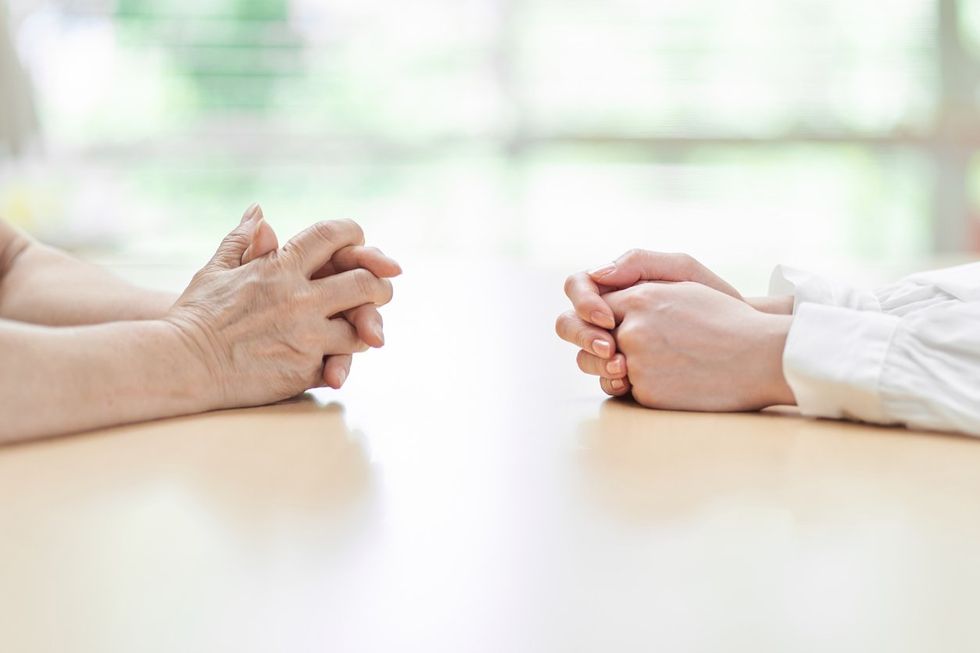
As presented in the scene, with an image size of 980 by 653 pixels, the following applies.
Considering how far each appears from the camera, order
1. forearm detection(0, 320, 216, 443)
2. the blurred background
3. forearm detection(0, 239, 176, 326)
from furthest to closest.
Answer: the blurred background < forearm detection(0, 239, 176, 326) < forearm detection(0, 320, 216, 443)

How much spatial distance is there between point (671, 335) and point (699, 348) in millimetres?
36

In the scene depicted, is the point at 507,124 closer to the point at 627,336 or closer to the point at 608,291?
the point at 608,291

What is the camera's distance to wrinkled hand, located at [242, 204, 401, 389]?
134 cm

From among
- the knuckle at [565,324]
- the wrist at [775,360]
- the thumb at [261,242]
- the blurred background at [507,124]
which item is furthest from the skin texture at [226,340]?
the blurred background at [507,124]

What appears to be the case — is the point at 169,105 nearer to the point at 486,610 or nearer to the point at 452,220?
the point at 452,220

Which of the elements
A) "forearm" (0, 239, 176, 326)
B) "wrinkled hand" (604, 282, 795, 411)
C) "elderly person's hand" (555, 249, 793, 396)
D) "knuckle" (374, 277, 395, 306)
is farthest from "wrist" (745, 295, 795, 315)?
"forearm" (0, 239, 176, 326)

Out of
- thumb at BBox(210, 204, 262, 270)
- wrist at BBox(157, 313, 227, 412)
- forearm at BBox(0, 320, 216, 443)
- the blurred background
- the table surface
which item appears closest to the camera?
the table surface

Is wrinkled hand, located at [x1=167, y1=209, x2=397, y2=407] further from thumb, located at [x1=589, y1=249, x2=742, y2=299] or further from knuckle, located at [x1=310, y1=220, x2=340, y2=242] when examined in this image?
thumb, located at [x1=589, y1=249, x2=742, y2=299]

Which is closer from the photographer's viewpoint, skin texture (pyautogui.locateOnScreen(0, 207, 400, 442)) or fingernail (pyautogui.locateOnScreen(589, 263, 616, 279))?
skin texture (pyautogui.locateOnScreen(0, 207, 400, 442))

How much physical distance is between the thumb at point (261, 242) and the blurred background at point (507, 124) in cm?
345

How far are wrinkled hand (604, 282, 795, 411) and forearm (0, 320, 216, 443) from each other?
52cm

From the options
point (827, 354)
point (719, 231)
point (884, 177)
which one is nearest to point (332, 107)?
point (719, 231)

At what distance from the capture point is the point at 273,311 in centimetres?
132

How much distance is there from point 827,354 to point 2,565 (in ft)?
2.82
